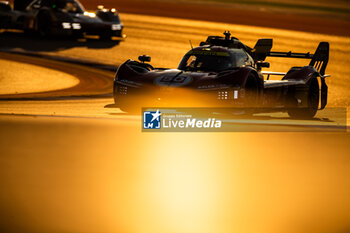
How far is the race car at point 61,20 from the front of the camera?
23836 mm

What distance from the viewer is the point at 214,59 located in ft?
39.8

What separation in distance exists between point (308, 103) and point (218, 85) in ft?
8.82

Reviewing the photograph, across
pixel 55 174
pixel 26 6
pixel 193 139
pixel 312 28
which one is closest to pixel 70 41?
pixel 26 6

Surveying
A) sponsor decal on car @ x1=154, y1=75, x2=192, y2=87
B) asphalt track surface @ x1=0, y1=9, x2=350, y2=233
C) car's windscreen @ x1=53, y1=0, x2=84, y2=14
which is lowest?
asphalt track surface @ x1=0, y1=9, x2=350, y2=233

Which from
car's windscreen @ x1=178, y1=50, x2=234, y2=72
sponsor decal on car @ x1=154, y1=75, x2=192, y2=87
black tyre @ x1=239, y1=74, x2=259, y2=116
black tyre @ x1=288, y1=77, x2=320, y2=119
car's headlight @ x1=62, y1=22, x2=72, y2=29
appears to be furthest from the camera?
car's headlight @ x1=62, y1=22, x2=72, y2=29

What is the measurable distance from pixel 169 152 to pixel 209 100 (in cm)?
321

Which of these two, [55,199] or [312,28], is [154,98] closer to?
[55,199]

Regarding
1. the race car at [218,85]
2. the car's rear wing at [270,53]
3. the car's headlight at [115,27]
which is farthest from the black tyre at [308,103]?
the car's headlight at [115,27]

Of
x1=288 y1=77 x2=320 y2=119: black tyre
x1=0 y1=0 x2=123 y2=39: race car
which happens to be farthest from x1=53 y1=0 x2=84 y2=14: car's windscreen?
x1=288 y1=77 x2=320 y2=119: black tyre

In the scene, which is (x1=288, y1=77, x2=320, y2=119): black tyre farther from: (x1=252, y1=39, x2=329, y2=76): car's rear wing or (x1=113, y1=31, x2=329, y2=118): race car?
(x1=252, y1=39, x2=329, y2=76): car's rear wing

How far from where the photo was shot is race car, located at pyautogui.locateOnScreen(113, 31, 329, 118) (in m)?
11.1

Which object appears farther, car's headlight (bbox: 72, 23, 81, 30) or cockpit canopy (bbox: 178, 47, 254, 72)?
car's headlight (bbox: 72, 23, 81, 30)

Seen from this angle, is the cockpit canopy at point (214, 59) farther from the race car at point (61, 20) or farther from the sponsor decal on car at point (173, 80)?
the race car at point (61, 20)

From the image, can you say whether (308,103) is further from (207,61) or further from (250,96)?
(207,61)
